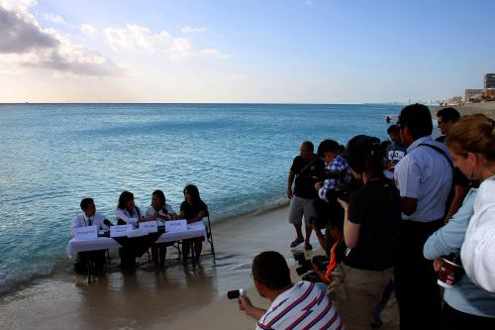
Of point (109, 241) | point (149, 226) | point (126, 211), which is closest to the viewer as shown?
point (109, 241)

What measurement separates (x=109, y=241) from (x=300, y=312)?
4970 millimetres

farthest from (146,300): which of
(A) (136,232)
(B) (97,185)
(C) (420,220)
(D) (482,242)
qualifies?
(B) (97,185)

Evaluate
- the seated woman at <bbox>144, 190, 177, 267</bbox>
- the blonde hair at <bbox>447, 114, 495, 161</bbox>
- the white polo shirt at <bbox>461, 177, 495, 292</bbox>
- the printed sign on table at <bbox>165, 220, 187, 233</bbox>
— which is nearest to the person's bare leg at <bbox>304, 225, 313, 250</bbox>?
the printed sign on table at <bbox>165, 220, 187, 233</bbox>

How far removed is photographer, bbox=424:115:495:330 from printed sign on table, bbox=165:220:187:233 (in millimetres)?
5300

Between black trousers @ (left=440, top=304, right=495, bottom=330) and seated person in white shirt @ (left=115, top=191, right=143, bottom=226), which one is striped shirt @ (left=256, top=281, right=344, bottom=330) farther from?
seated person in white shirt @ (left=115, top=191, right=143, bottom=226)

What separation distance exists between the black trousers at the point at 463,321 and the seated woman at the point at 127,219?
5.70 m

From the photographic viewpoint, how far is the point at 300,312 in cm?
242

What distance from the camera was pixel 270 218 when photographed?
1202 cm

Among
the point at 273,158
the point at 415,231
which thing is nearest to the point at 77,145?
the point at 273,158

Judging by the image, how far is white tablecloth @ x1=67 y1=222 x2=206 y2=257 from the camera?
263 inches

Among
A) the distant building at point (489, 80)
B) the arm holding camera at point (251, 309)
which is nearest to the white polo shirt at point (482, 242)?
the arm holding camera at point (251, 309)

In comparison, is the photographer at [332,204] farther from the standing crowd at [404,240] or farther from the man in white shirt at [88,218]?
the man in white shirt at [88,218]

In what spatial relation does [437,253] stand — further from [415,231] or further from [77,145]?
[77,145]

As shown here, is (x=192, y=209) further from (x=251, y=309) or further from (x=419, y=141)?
(x=251, y=309)
